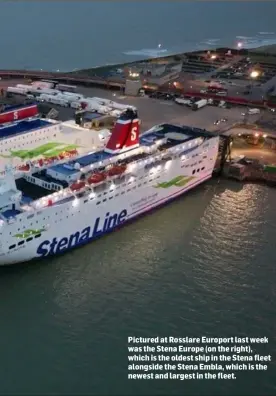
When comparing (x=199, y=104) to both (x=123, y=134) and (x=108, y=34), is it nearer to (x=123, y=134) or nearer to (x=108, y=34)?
(x=123, y=134)

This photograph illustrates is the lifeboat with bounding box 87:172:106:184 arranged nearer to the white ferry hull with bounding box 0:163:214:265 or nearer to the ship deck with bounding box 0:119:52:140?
the white ferry hull with bounding box 0:163:214:265

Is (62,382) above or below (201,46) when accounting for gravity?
below

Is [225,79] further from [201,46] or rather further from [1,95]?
[201,46]

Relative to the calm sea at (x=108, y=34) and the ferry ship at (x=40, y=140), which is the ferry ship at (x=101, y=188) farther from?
the calm sea at (x=108, y=34)


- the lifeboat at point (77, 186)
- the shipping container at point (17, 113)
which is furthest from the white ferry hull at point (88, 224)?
the shipping container at point (17, 113)

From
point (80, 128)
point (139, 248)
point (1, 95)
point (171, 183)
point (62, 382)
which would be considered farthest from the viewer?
point (1, 95)

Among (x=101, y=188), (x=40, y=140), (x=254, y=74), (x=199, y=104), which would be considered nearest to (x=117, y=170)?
(x=101, y=188)

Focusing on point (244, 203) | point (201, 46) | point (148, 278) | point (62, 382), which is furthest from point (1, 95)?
point (201, 46)
